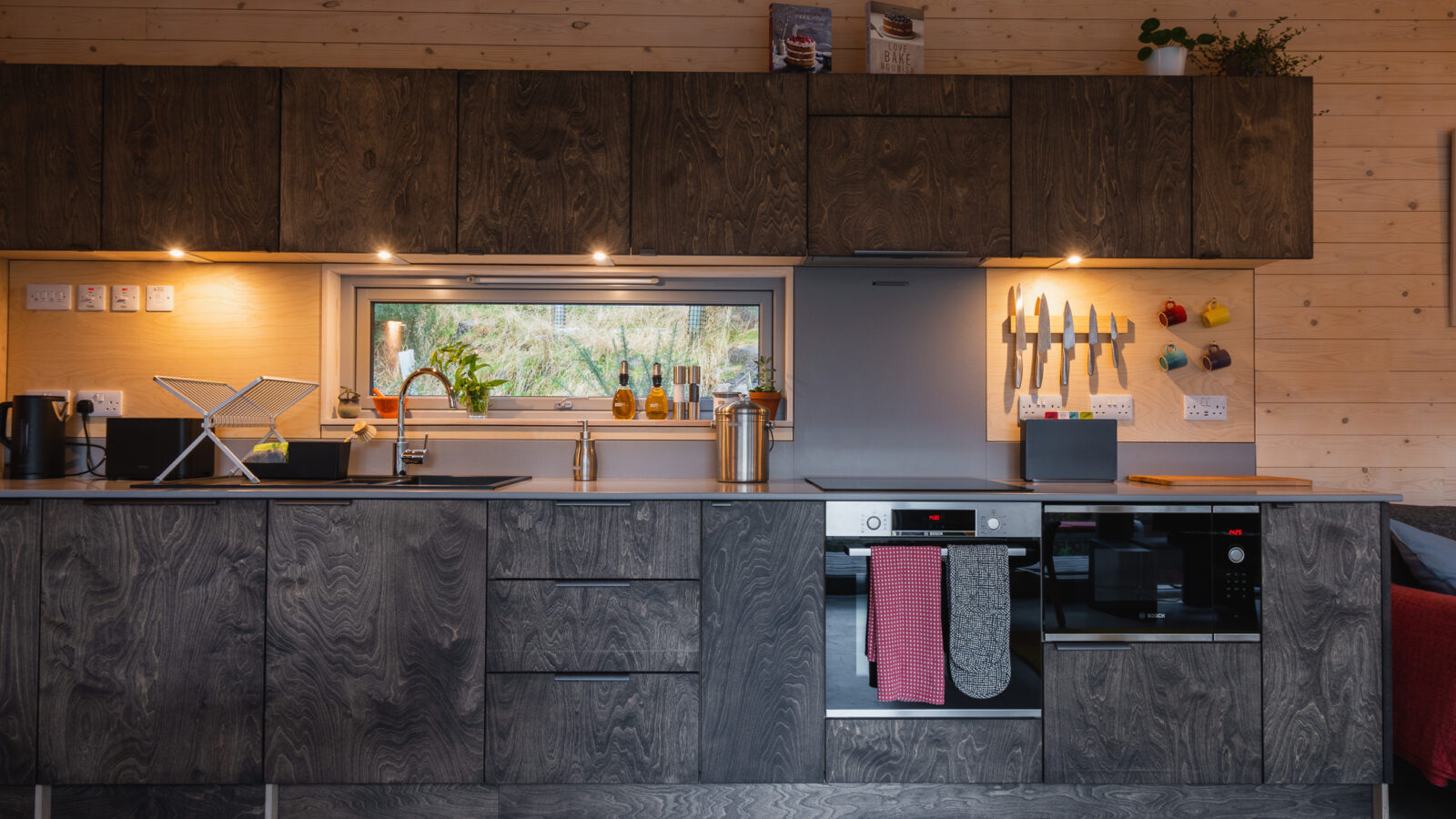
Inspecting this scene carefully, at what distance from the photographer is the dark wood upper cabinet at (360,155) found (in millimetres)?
2428

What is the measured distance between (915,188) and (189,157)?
87.6 inches

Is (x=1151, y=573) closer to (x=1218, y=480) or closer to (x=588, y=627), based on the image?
(x=1218, y=480)

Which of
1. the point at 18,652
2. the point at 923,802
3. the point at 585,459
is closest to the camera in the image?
the point at 18,652

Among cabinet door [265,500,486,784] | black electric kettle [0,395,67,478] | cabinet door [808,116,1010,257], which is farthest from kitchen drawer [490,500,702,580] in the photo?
black electric kettle [0,395,67,478]

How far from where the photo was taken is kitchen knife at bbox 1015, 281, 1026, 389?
2729mm

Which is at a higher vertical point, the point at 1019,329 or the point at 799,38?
the point at 799,38

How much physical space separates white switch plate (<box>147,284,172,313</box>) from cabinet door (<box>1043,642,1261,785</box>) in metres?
3.01

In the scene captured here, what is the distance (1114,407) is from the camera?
2.75 m

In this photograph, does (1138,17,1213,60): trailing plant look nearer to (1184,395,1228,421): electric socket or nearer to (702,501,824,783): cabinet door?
(1184,395,1228,421): electric socket

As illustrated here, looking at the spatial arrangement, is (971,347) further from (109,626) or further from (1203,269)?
(109,626)

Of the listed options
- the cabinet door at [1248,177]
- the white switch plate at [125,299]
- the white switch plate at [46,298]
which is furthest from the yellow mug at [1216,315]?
the white switch plate at [46,298]

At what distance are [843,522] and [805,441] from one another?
600 mm

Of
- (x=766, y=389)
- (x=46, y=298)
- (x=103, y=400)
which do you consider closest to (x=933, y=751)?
(x=766, y=389)

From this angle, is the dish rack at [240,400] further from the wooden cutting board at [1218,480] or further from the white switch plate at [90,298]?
the wooden cutting board at [1218,480]
